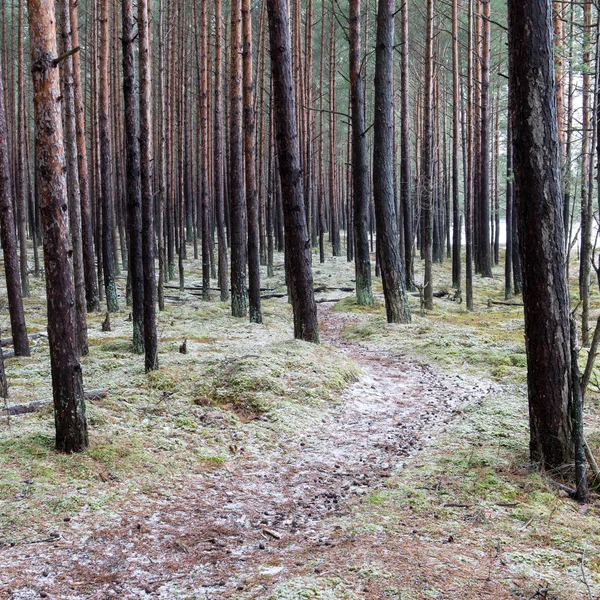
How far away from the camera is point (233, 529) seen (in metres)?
4.34

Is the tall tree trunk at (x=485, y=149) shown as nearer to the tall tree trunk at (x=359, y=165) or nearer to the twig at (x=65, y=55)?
the tall tree trunk at (x=359, y=165)

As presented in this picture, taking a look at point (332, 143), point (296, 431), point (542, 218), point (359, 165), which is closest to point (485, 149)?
point (359, 165)

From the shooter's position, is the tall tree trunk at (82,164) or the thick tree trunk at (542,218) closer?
the thick tree trunk at (542,218)

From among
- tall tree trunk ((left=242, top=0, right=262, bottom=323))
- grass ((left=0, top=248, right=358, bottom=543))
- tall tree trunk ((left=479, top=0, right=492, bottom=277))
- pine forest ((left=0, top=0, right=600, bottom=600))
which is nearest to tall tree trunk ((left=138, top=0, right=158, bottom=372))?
pine forest ((left=0, top=0, right=600, bottom=600))

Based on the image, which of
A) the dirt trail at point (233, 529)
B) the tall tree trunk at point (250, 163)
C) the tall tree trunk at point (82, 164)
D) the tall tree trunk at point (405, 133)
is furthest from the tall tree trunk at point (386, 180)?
the tall tree trunk at point (82, 164)

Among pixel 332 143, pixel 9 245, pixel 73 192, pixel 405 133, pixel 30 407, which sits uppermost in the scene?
pixel 332 143

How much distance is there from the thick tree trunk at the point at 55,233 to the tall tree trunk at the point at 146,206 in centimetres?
278

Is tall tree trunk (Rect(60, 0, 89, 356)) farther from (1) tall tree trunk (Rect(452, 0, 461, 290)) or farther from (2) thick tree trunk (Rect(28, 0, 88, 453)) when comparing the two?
(1) tall tree trunk (Rect(452, 0, 461, 290))

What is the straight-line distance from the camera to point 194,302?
57.4 feet

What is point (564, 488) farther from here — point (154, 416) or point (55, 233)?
point (55, 233)

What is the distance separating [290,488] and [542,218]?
3221mm

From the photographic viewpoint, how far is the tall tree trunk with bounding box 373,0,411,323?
1238 cm

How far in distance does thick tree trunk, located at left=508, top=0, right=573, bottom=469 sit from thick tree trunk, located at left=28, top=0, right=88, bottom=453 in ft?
13.2

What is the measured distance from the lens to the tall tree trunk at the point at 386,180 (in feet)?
40.6
